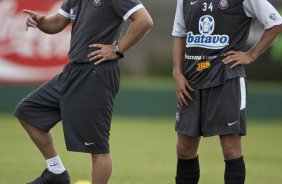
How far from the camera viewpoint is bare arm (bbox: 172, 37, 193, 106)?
7.43 m

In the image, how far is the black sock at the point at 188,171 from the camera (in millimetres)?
7629

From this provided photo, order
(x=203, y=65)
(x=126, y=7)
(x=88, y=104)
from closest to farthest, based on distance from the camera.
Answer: (x=126, y=7) < (x=88, y=104) < (x=203, y=65)

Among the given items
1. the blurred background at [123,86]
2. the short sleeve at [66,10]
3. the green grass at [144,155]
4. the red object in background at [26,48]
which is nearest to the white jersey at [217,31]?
the short sleeve at [66,10]

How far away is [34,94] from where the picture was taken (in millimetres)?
7641

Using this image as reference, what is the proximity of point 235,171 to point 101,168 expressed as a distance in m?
1.18

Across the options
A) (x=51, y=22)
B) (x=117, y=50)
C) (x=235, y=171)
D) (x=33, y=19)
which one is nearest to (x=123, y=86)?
(x=51, y=22)

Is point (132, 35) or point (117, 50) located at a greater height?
point (132, 35)

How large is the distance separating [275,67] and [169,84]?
8.57ft

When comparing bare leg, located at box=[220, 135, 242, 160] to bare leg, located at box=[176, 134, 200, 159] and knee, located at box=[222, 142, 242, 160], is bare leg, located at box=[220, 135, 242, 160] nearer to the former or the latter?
knee, located at box=[222, 142, 242, 160]

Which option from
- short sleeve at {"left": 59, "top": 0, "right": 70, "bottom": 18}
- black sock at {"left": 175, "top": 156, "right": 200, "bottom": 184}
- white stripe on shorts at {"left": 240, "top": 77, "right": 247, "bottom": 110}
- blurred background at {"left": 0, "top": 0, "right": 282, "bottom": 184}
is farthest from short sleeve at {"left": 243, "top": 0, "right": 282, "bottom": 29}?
blurred background at {"left": 0, "top": 0, "right": 282, "bottom": 184}

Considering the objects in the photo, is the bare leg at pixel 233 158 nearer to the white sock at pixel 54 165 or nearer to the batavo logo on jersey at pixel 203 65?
the batavo logo on jersey at pixel 203 65

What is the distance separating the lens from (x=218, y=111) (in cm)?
726

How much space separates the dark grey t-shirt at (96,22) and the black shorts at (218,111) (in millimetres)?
934

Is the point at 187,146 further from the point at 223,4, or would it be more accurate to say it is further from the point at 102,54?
the point at 223,4
